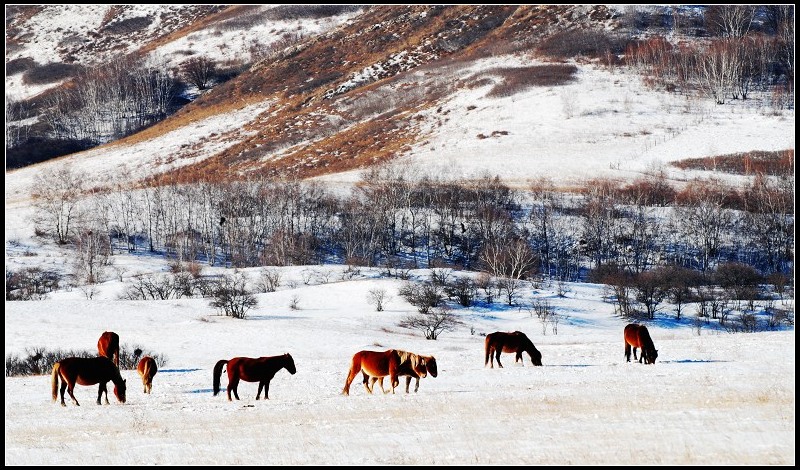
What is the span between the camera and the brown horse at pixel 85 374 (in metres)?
18.0

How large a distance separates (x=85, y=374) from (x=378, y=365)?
6.14m

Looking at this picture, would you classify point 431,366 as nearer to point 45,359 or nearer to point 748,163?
point 45,359

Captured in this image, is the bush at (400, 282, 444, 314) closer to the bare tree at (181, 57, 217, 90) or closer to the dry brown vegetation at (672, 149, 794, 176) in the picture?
the dry brown vegetation at (672, 149, 794, 176)

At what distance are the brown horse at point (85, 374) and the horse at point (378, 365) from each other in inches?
192

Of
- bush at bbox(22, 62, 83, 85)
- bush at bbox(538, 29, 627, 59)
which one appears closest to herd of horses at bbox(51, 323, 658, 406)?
bush at bbox(538, 29, 627, 59)

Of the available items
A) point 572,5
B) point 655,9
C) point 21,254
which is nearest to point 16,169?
point 21,254

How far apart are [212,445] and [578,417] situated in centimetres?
644

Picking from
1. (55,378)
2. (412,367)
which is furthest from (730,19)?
(55,378)

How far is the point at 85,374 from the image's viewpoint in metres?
18.1

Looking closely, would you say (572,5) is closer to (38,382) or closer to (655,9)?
(655,9)

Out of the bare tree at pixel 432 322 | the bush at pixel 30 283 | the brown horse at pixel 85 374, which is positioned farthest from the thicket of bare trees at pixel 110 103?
the brown horse at pixel 85 374

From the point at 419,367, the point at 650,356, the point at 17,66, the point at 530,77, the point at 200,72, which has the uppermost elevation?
the point at 17,66

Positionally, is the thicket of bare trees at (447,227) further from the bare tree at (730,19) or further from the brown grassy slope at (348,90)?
the bare tree at (730,19)

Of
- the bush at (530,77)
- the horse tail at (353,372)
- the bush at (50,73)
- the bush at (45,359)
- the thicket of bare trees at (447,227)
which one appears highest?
the bush at (50,73)
